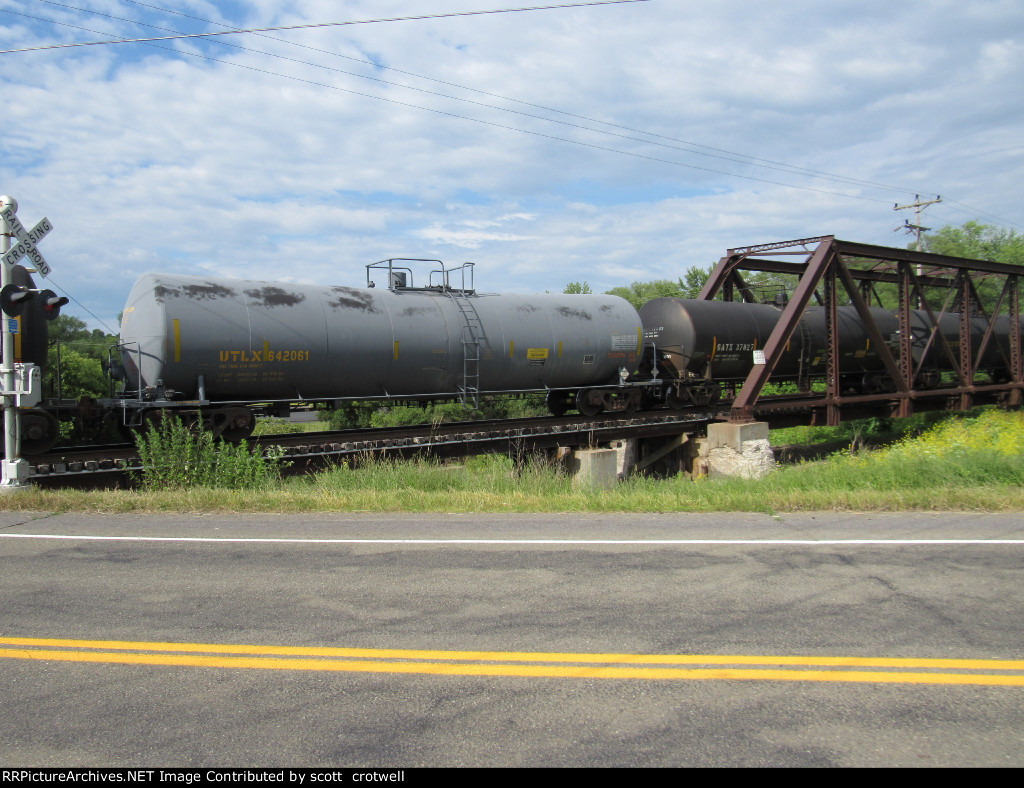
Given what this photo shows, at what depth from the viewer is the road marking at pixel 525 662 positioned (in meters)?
3.96

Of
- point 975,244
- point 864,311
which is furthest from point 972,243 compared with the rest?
point 864,311

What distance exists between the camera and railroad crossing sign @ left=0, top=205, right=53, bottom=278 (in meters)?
10.2

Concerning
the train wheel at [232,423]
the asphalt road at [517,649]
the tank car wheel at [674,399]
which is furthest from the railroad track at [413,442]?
the asphalt road at [517,649]

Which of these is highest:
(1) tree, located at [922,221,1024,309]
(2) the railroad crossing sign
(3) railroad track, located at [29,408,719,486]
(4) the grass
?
(1) tree, located at [922,221,1024,309]

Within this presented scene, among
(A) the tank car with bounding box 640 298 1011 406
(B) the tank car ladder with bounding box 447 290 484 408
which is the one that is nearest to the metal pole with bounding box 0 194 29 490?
(B) the tank car ladder with bounding box 447 290 484 408

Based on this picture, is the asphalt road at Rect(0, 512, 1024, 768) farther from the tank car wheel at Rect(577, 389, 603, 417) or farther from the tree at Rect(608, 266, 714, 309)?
the tree at Rect(608, 266, 714, 309)

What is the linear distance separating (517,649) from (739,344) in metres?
18.2

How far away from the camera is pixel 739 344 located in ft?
68.6

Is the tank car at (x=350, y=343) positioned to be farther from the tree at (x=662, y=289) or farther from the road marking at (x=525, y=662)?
the tree at (x=662, y=289)

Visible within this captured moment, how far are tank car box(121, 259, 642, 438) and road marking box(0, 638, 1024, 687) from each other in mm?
9236

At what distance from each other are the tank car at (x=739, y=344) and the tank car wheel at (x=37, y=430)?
1465cm

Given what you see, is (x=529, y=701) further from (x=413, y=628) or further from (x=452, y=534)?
(x=452, y=534)

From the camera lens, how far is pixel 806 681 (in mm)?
3898

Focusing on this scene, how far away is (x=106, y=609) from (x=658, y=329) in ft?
56.6
